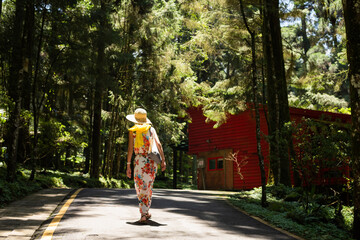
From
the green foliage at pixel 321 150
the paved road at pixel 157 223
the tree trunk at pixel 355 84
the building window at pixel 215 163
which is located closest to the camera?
the paved road at pixel 157 223

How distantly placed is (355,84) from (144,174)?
14.5 ft

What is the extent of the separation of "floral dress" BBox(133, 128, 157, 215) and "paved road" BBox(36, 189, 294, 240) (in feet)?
1.47

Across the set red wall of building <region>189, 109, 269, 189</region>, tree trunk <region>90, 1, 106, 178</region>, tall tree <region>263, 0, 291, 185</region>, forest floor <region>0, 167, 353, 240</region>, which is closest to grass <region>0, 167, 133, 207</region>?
forest floor <region>0, 167, 353, 240</region>

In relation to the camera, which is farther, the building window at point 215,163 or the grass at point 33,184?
the building window at point 215,163

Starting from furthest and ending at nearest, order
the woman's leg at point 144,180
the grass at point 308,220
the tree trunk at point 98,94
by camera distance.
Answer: the tree trunk at point 98,94
the grass at point 308,220
the woman's leg at point 144,180

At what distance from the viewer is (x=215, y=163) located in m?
28.3

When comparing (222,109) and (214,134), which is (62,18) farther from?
(214,134)

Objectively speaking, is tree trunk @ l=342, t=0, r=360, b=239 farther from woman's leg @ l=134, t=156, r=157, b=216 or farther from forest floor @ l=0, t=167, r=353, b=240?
woman's leg @ l=134, t=156, r=157, b=216

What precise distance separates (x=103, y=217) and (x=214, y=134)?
2067 cm

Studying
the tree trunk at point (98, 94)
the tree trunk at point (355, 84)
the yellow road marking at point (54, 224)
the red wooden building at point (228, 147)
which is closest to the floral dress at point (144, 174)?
the yellow road marking at point (54, 224)

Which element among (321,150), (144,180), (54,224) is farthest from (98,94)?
(54,224)

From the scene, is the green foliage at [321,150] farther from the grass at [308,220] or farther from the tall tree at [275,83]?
the tall tree at [275,83]

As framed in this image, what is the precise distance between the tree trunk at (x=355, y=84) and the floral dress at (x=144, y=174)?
3926 mm

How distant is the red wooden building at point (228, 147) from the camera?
2548 cm
